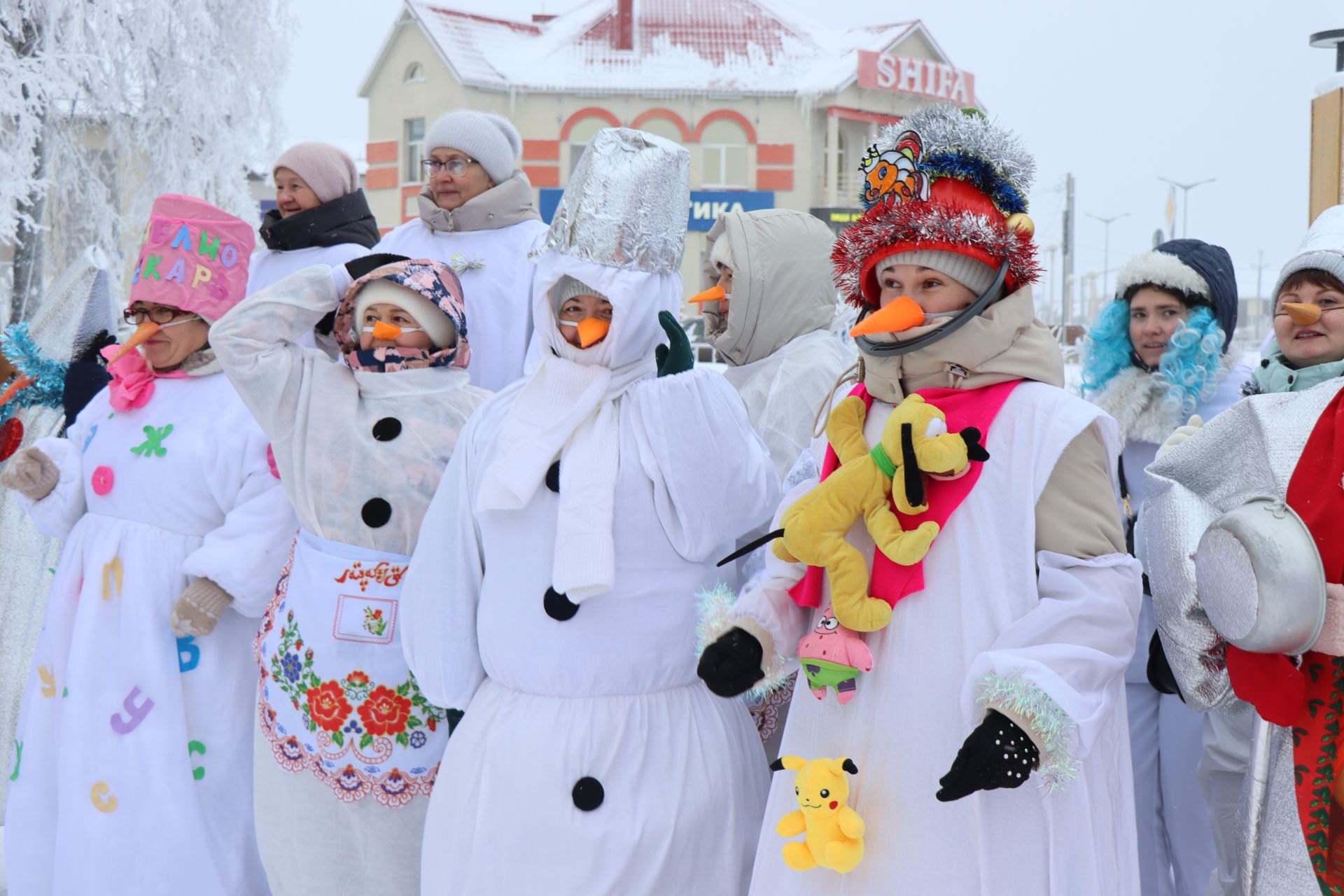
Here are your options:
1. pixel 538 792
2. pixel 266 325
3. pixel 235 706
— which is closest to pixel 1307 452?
pixel 538 792

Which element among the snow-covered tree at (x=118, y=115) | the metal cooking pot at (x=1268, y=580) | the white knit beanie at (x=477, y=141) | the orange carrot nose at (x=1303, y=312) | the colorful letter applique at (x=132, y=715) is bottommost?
the colorful letter applique at (x=132, y=715)

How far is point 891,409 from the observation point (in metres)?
2.23

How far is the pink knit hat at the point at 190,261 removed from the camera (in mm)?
3479

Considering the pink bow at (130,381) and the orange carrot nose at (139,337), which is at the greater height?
the orange carrot nose at (139,337)

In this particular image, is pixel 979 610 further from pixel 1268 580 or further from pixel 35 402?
pixel 35 402

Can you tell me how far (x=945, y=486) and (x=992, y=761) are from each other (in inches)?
18.2

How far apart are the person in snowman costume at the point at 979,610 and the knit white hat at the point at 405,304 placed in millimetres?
1231

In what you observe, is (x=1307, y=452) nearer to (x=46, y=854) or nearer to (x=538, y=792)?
(x=538, y=792)

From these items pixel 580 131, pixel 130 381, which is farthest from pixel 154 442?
pixel 580 131

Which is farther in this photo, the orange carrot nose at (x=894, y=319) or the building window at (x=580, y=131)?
the building window at (x=580, y=131)

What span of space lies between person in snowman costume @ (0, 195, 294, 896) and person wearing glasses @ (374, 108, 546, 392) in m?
0.80

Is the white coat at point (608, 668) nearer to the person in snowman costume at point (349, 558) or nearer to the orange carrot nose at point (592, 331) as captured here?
the orange carrot nose at point (592, 331)

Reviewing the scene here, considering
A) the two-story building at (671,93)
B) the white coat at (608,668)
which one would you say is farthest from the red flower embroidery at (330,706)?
the two-story building at (671,93)

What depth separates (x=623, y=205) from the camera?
2.52 metres
